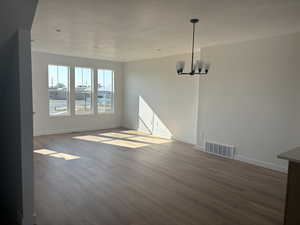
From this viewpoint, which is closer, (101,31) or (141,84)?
(101,31)

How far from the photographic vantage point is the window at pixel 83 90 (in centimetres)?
766

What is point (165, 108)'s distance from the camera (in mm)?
7016

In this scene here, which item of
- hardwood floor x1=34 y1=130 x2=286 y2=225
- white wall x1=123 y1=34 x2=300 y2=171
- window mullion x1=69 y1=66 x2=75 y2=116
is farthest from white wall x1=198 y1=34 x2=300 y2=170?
window mullion x1=69 y1=66 x2=75 y2=116

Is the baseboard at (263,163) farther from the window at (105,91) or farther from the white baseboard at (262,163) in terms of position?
the window at (105,91)

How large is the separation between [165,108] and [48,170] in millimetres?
4065

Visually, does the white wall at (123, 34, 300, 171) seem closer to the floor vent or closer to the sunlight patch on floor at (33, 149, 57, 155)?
the floor vent

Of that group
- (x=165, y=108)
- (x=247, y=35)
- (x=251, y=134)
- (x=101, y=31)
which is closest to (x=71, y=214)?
(x=101, y=31)

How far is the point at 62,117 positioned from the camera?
7.38 metres

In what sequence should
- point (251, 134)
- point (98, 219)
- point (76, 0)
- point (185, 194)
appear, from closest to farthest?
point (98, 219), point (76, 0), point (185, 194), point (251, 134)

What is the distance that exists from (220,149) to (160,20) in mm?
3329

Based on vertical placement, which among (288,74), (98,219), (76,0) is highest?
(76,0)

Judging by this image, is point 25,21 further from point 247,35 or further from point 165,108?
point 165,108

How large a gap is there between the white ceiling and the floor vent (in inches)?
95.1

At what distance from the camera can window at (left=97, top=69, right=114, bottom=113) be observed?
822cm
